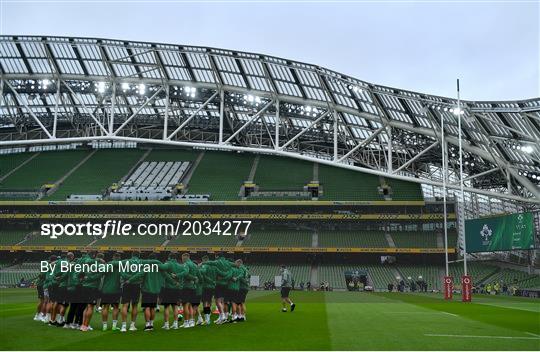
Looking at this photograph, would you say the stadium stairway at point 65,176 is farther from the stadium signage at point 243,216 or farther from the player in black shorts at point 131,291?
the player in black shorts at point 131,291

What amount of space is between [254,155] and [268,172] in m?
5.16

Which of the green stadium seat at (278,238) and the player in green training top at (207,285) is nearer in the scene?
the player in green training top at (207,285)

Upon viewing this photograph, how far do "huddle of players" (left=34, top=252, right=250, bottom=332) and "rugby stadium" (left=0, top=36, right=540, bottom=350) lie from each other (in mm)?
21682

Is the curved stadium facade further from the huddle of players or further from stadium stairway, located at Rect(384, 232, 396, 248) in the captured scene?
the huddle of players

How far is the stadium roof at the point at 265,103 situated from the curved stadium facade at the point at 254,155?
147 mm

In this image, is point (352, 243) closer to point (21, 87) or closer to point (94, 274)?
point (21, 87)

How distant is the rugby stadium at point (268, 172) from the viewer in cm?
4216

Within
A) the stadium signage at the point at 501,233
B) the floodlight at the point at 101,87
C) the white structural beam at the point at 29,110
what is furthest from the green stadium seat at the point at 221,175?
the stadium signage at the point at 501,233

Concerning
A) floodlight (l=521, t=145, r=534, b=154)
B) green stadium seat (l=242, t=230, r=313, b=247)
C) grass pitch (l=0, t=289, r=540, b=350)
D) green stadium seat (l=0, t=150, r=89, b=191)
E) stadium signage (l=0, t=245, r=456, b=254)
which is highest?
green stadium seat (l=0, t=150, r=89, b=191)

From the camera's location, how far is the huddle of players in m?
13.1

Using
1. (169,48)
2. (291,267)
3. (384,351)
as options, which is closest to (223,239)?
(291,267)

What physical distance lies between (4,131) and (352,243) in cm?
4272

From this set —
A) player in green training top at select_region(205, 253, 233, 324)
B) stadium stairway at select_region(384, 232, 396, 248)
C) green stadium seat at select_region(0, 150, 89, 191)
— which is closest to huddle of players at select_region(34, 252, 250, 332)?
player in green training top at select_region(205, 253, 233, 324)

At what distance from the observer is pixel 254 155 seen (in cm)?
6650
